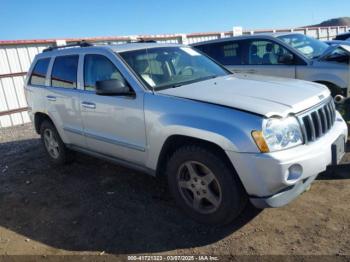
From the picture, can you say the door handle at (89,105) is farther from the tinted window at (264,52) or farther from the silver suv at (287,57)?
the tinted window at (264,52)

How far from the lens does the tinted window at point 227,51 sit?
7523mm

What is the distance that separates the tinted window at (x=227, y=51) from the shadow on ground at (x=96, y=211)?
139 inches

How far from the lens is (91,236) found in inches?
145

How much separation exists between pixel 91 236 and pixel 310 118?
2400 millimetres

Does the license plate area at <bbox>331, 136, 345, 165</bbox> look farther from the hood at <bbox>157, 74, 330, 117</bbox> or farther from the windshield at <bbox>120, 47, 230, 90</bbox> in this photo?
the windshield at <bbox>120, 47, 230, 90</bbox>

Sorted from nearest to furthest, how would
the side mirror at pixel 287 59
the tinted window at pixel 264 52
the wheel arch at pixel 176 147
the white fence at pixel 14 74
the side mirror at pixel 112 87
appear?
the wheel arch at pixel 176 147 < the side mirror at pixel 112 87 < the side mirror at pixel 287 59 < the tinted window at pixel 264 52 < the white fence at pixel 14 74

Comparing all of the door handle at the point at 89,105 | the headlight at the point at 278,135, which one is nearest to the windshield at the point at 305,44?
the headlight at the point at 278,135

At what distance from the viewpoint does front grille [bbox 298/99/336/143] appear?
10.7ft

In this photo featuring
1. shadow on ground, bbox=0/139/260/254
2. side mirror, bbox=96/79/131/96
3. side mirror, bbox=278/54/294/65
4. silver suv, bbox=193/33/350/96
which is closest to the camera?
shadow on ground, bbox=0/139/260/254

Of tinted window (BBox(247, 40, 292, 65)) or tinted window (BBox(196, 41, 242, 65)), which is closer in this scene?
tinted window (BBox(247, 40, 292, 65))

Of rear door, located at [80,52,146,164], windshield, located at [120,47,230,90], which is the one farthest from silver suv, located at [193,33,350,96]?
rear door, located at [80,52,146,164]

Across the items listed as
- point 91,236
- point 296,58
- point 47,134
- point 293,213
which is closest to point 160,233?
point 91,236

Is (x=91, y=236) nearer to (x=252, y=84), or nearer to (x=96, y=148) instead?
(x=96, y=148)

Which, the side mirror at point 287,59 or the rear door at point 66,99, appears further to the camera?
the side mirror at point 287,59
